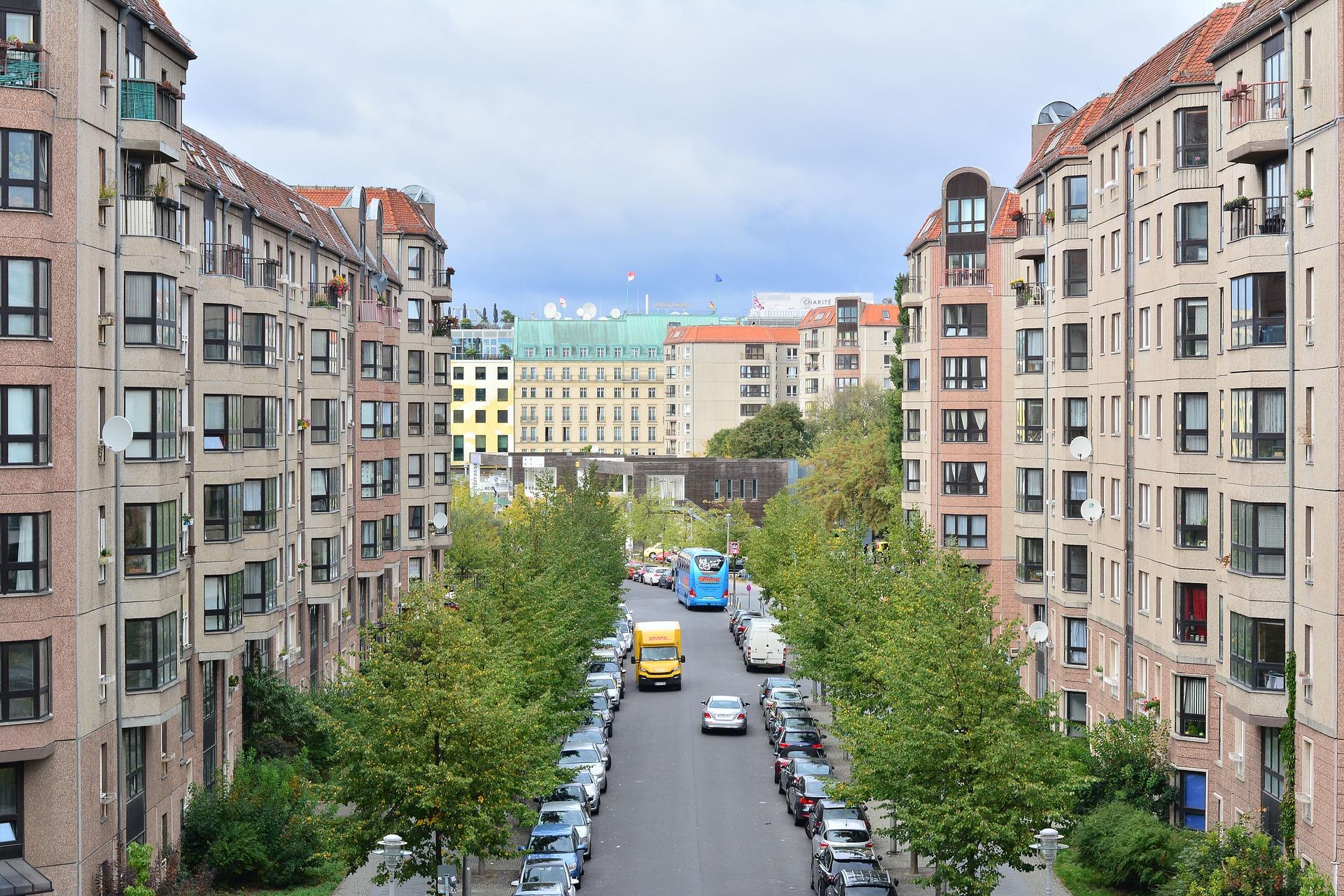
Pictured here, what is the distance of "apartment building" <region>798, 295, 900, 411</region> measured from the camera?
158 metres

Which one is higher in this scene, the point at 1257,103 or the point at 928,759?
the point at 1257,103

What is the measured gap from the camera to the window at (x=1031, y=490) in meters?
52.9

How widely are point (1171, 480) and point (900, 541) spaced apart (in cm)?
1332

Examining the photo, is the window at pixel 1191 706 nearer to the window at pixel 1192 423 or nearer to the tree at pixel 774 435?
the window at pixel 1192 423

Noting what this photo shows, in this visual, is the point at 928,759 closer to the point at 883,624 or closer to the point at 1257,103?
the point at 883,624

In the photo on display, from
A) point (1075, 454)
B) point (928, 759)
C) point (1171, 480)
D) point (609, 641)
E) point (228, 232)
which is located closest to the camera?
point (928, 759)

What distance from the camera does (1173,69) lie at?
131 ft

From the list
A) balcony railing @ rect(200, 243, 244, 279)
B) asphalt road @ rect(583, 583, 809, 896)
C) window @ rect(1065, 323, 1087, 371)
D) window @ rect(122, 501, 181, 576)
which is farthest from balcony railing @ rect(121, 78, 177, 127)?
window @ rect(1065, 323, 1087, 371)

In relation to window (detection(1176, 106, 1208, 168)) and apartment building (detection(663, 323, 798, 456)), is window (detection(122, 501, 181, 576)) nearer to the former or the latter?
window (detection(1176, 106, 1208, 168))

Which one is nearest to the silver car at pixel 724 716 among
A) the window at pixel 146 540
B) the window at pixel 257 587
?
the window at pixel 257 587

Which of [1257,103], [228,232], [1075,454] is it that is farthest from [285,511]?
[1257,103]

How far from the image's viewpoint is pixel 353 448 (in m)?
59.4

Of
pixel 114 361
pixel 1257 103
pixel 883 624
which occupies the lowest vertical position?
pixel 883 624

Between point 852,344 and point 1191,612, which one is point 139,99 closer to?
point 1191,612
